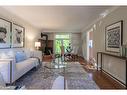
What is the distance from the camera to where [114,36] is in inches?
188

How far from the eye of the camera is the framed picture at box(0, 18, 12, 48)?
16.0ft

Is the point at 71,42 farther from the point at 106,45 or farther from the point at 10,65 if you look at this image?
the point at 10,65

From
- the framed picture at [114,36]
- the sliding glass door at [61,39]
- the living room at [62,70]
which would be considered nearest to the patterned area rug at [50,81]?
the living room at [62,70]

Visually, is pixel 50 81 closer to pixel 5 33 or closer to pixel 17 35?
pixel 5 33

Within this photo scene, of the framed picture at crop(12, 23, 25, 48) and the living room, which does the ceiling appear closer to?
the living room

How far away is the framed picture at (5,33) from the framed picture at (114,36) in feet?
11.2

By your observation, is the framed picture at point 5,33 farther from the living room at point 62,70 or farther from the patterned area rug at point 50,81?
the patterned area rug at point 50,81

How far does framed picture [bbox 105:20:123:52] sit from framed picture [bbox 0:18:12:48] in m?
3.40

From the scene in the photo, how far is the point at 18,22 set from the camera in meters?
6.62

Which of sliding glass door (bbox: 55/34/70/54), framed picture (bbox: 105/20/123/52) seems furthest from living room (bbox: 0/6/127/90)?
sliding glass door (bbox: 55/34/70/54)

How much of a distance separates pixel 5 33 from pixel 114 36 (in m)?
3.45

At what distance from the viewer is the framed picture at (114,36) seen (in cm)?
429

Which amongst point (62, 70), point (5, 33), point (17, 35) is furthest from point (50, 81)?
point (17, 35)
